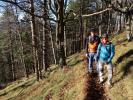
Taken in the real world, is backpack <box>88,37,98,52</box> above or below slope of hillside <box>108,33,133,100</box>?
above

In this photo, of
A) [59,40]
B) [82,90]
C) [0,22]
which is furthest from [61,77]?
[0,22]

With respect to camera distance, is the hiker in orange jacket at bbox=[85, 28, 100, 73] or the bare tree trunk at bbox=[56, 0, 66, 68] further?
the bare tree trunk at bbox=[56, 0, 66, 68]

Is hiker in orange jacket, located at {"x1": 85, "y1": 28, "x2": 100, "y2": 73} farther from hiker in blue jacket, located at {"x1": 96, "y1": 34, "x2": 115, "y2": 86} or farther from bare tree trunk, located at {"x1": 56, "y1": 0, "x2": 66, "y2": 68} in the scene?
bare tree trunk, located at {"x1": 56, "y1": 0, "x2": 66, "y2": 68}

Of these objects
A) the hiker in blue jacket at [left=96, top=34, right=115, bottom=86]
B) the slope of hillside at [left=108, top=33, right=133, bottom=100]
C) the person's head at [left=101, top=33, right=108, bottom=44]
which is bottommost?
the slope of hillside at [left=108, top=33, right=133, bottom=100]

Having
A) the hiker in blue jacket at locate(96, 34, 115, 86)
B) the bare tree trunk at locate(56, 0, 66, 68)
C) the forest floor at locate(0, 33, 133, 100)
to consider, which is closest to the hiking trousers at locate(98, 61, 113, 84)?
the hiker in blue jacket at locate(96, 34, 115, 86)

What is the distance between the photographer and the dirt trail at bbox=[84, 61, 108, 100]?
15.6 m

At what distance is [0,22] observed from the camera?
172 feet

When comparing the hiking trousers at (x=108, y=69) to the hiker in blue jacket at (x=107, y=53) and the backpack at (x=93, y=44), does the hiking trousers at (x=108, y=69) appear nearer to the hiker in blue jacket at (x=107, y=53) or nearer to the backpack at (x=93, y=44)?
the hiker in blue jacket at (x=107, y=53)

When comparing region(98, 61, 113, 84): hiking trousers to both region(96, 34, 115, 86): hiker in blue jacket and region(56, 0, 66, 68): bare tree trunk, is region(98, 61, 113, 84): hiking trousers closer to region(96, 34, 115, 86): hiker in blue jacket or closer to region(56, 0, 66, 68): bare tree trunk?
region(96, 34, 115, 86): hiker in blue jacket

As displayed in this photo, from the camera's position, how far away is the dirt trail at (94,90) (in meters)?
15.6

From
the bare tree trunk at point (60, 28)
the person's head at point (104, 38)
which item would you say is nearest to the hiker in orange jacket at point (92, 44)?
the person's head at point (104, 38)

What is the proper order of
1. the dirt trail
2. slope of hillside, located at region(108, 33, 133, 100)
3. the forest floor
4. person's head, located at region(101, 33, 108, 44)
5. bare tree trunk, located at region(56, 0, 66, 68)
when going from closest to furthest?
slope of hillside, located at region(108, 33, 133, 100) < person's head, located at region(101, 33, 108, 44) < the forest floor < the dirt trail < bare tree trunk, located at region(56, 0, 66, 68)

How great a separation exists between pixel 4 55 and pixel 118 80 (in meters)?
61.5

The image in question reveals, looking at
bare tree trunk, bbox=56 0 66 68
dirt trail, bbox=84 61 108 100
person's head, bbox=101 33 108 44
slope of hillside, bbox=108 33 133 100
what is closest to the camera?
slope of hillside, bbox=108 33 133 100
